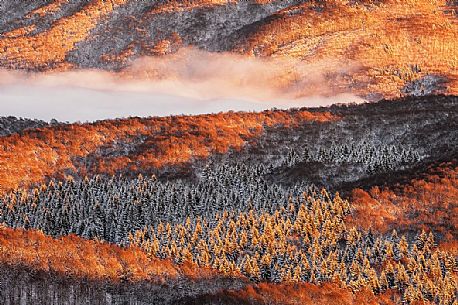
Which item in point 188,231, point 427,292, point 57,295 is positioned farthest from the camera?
point 188,231

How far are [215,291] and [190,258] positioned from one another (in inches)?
424

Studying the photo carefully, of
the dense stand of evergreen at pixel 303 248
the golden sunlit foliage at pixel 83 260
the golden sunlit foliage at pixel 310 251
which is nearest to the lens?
the golden sunlit foliage at pixel 310 251

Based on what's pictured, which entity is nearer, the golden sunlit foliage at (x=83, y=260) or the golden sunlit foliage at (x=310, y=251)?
the golden sunlit foliage at (x=310, y=251)

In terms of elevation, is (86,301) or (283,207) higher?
(283,207)

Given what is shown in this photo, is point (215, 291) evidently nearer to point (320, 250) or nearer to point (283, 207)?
point (320, 250)

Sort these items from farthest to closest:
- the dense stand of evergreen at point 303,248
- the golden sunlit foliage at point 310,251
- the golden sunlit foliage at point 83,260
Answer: the golden sunlit foliage at point 83,260 → the dense stand of evergreen at point 303,248 → the golden sunlit foliage at point 310,251

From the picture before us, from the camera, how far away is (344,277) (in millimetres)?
156500

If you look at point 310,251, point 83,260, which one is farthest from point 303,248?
point 83,260

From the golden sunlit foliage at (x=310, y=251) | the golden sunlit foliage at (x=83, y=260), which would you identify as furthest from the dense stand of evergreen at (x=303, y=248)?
the golden sunlit foliage at (x=83, y=260)

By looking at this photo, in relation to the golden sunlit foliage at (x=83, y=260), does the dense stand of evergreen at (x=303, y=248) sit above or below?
above

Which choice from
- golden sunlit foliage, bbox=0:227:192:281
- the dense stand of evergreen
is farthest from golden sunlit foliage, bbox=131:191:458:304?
golden sunlit foliage, bbox=0:227:192:281

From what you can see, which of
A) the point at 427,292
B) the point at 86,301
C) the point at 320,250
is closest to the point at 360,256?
the point at 320,250

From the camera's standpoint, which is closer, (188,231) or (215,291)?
(215,291)

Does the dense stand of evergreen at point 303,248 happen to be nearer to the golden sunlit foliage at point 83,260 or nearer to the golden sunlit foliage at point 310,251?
the golden sunlit foliage at point 310,251
